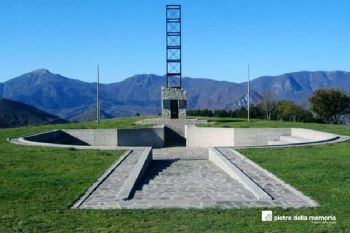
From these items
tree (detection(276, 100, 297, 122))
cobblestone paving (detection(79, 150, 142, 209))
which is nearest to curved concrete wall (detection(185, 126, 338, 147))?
cobblestone paving (detection(79, 150, 142, 209))

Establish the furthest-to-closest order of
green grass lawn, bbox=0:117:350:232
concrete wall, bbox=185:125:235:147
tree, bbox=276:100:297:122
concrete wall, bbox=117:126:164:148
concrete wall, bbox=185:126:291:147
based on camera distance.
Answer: tree, bbox=276:100:297:122, concrete wall, bbox=185:125:235:147, concrete wall, bbox=117:126:164:148, concrete wall, bbox=185:126:291:147, green grass lawn, bbox=0:117:350:232

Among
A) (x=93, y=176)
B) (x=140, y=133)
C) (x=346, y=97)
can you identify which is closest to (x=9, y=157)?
(x=93, y=176)

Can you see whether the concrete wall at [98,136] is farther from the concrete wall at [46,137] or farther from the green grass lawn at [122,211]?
the green grass lawn at [122,211]

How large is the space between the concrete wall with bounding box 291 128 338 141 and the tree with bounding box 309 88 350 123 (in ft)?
82.8

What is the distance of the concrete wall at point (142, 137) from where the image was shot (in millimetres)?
29688

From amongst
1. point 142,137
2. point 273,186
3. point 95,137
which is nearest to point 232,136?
point 142,137

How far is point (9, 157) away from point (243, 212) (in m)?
9.98

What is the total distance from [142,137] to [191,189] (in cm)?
2066

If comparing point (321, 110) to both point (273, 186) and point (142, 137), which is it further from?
point (273, 186)

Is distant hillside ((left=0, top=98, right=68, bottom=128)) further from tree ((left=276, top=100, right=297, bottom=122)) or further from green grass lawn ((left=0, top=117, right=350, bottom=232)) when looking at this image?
green grass lawn ((left=0, top=117, right=350, bottom=232))

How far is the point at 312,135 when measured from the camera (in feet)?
80.5

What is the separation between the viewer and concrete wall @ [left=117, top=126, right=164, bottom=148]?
29.7 m

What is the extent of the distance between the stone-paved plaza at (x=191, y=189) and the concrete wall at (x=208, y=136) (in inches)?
569

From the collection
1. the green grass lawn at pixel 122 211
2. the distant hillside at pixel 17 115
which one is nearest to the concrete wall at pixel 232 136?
the green grass lawn at pixel 122 211
